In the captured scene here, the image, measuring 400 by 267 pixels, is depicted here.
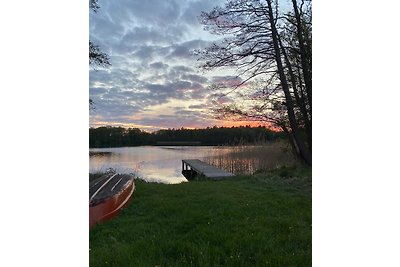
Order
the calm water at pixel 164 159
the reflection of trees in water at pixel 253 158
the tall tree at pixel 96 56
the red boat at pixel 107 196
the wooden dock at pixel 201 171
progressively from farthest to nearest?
the wooden dock at pixel 201 171 < the reflection of trees in water at pixel 253 158 < the calm water at pixel 164 159 < the tall tree at pixel 96 56 < the red boat at pixel 107 196

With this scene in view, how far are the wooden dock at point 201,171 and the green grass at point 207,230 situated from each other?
113cm

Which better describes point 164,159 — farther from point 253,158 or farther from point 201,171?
point 253,158

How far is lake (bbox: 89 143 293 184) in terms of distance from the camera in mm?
2732

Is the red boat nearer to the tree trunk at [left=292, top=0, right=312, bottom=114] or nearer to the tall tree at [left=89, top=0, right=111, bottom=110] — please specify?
the tall tree at [left=89, top=0, right=111, bottom=110]

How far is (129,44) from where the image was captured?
259 cm

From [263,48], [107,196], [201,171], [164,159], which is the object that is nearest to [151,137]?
[164,159]

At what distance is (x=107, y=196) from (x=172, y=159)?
86 centimetres

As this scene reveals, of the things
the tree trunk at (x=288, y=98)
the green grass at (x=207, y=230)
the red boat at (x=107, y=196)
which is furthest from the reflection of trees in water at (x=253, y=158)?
the red boat at (x=107, y=196)

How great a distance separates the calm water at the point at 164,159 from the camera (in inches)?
107

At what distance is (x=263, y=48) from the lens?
10.8ft

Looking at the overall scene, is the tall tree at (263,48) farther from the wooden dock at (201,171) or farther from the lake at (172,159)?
the wooden dock at (201,171)
